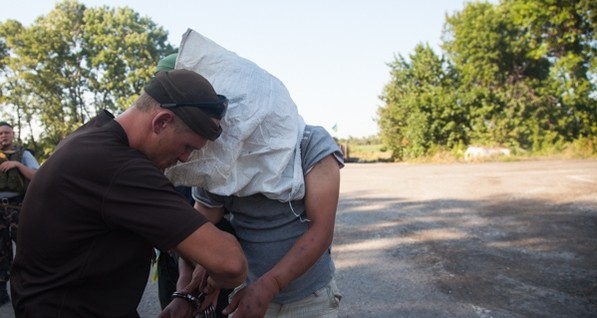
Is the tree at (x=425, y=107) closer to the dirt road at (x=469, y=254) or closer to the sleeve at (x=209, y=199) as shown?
the dirt road at (x=469, y=254)

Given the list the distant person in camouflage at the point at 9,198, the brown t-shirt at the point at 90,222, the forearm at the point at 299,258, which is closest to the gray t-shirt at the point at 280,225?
the forearm at the point at 299,258

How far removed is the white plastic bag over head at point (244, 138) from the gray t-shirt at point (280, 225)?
0.07m

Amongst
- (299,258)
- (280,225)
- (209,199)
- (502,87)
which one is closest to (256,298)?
(299,258)

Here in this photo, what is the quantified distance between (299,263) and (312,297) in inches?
11.2

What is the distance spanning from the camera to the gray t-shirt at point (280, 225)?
162 cm

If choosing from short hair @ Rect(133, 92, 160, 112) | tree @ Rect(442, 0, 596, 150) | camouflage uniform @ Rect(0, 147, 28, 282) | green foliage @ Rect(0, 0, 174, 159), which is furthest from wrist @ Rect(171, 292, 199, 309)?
green foliage @ Rect(0, 0, 174, 159)

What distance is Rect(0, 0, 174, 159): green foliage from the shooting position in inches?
1332

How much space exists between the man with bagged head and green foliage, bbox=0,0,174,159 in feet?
115

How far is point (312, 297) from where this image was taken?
1.74 meters

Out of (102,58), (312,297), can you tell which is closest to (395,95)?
(102,58)

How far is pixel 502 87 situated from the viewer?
85.1ft

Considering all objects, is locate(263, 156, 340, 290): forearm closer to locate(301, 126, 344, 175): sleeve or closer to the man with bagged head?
locate(301, 126, 344, 175): sleeve

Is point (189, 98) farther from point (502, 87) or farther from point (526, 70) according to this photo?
point (526, 70)

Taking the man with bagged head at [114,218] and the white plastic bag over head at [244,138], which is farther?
the white plastic bag over head at [244,138]
